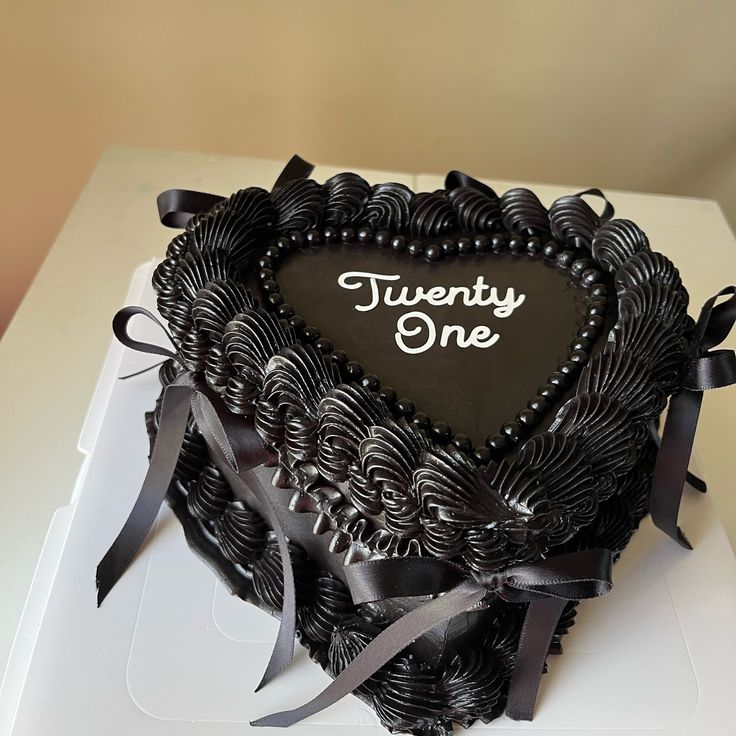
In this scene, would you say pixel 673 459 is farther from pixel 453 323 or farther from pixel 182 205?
pixel 182 205

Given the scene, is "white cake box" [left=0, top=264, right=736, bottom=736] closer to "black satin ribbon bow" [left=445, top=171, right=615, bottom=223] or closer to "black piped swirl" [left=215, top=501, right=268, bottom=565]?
"black piped swirl" [left=215, top=501, right=268, bottom=565]

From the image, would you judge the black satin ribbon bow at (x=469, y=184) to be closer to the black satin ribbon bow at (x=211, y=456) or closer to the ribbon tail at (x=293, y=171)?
the ribbon tail at (x=293, y=171)

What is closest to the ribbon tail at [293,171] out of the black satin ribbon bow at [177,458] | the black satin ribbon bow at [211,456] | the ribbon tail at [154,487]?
the black satin ribbon bow at [177,458]

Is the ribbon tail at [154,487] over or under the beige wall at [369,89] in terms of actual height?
under

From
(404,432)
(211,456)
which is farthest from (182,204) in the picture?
(404,432)

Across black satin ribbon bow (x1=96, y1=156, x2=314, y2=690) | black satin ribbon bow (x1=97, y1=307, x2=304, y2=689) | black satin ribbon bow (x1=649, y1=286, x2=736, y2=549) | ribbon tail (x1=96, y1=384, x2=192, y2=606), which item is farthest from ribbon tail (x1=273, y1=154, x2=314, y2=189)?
black satin ribbon bow (x1=649, y1=286, x2=736, y2=549)

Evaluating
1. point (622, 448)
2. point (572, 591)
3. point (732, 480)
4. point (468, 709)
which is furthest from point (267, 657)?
point (732, 480)

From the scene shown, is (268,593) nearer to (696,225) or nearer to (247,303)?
(247,303)
